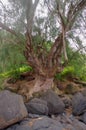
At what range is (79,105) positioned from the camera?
3.38m

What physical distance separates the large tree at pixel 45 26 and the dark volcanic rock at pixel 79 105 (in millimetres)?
665

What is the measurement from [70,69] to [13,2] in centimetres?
192

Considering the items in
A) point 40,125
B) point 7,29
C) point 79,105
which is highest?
point 7,29

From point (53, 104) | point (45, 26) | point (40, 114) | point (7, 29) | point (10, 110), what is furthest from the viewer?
point (45, 26)

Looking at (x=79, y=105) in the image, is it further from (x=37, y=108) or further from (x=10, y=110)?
(x=10, y=110)

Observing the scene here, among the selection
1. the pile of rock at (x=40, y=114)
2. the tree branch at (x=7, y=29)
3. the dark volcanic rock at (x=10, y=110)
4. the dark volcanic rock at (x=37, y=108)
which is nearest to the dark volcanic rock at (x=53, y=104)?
the pile of rock at (x=40, y=114)

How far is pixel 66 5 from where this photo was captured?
3.50 metres

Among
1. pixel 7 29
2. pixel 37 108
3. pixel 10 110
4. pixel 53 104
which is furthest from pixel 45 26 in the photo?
pixel 10 110

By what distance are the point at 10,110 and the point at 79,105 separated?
1.21 metres

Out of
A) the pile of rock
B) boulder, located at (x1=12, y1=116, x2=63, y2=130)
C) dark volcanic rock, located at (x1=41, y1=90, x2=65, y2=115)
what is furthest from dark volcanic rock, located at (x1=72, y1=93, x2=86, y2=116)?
boulder, located at (x1=12, y1=116, x2=63, y2=130)

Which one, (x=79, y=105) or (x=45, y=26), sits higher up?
(x=45, y=26)

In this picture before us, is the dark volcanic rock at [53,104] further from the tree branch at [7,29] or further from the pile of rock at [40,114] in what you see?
the tree branch at [7,29]

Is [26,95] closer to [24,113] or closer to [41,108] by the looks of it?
[41,108]

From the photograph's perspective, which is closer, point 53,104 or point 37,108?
point 37,108
